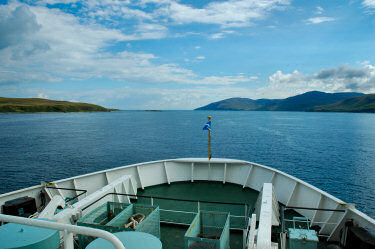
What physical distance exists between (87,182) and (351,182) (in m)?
31.6

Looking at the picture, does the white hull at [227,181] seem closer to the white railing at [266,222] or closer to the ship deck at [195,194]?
the ship deck at [195,194]

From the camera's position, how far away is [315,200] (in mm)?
10148

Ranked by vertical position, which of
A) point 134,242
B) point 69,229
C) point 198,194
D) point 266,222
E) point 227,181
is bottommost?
point 198,194

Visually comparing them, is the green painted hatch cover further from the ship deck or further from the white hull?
the white hull

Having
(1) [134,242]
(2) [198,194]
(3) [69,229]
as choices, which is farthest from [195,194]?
(3) [69,229]

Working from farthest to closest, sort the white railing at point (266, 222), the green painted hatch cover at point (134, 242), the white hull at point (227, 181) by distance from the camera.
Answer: the white hull at point (227, 181) → the white railing at point (266, 222) → the green painted hatch cover at point (134, 242)

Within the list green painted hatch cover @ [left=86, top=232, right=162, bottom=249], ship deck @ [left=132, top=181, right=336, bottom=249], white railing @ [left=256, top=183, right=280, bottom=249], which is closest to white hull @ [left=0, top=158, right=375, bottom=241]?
ship deck @ [left=132, top=181, right=336, bottom=249]

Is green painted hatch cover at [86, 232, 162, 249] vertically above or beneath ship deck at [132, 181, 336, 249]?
above

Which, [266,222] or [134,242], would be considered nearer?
[134,242]

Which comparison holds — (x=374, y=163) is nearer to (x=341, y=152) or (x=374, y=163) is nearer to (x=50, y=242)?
(x=341, y=152)

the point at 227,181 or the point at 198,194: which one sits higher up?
the point at 227,181

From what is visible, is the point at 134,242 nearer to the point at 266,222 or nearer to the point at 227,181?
the point at 266,222

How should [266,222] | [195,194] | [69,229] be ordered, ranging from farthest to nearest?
[195,194]
[266,222]
[69,229]

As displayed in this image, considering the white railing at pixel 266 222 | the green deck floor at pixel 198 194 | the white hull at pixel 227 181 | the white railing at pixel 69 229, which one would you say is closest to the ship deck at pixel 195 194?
the green deck floor at pixel 198 194
